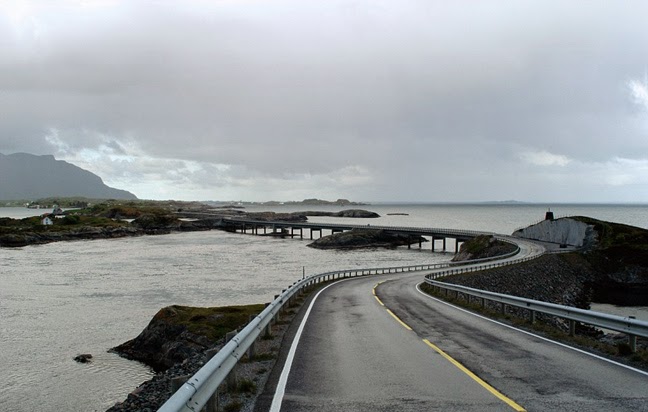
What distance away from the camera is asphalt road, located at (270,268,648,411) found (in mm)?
6926

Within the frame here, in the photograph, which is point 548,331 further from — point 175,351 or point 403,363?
point 175,351

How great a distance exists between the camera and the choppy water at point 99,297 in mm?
18703

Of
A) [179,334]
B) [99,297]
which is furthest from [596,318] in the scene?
[99,297]

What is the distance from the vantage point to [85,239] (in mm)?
109312

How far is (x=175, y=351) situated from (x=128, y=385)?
2397 millimetres

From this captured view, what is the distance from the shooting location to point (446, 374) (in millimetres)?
8547

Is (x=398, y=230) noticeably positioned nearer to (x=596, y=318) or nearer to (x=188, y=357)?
(x=188, y=357)

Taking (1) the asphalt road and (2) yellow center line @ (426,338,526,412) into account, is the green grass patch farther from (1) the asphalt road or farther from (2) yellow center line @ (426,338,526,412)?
(2) yellow center line @ (426,338,526,412)

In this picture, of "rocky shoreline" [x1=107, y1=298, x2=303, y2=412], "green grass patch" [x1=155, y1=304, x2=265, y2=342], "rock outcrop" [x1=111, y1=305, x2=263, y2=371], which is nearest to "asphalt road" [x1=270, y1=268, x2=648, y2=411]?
"rocky shoreline" [x1=107, y1=298, x2=303, y2=412]

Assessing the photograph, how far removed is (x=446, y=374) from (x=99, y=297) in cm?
3559

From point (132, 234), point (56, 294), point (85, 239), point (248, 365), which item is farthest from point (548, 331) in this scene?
point (132, 234)

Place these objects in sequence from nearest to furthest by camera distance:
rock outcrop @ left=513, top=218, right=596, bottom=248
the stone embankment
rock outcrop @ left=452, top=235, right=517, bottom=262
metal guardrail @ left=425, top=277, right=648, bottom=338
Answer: metal guardrail @ left=425, top=277, right=648, bottom=338 → the stone embankment → rock outcrop @ left=513, top=218, right=596, bottom=248 → rock outcrop @ left=452, top=235, right=517, bottom=262

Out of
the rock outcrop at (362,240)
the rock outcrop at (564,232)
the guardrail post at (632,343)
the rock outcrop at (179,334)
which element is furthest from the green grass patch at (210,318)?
the rock outcrop at (362,240)

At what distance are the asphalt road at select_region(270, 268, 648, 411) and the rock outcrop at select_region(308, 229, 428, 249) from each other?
Answer: 81172mm
